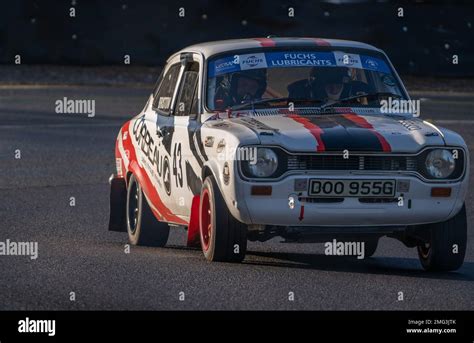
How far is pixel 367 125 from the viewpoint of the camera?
8.67 meters

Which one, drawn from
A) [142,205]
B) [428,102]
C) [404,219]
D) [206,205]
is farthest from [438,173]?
[428,102]

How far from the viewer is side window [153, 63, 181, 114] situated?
34.2 ft

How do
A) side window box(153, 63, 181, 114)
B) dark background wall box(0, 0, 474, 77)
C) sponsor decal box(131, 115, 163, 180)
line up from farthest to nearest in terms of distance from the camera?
dark background wall box(0, 0, 474, 77) < side window box(153, 63, 181, 114) < sponsor decal box(131, 115, 163, 180)

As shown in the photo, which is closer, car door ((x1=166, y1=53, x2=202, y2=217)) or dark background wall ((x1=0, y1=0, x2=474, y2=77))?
car door ((x1=166, y1=53, x2=202, y2=217))

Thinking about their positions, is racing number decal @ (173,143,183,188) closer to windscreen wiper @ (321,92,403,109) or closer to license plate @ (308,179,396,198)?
windscreen wiper @ (321,92,403,109)

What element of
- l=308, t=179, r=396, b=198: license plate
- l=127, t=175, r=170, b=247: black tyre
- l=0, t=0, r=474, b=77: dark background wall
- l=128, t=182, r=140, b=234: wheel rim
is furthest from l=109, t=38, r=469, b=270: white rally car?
l=0, t=0, r=474, b=77: dark background wall

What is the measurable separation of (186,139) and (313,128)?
4.11 feet

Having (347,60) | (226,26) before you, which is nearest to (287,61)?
(347,60)

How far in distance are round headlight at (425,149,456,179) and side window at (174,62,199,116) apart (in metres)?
1.98

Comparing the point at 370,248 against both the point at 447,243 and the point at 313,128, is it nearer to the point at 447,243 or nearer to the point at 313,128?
the point at 447,243

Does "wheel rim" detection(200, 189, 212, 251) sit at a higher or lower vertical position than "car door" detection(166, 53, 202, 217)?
lower
